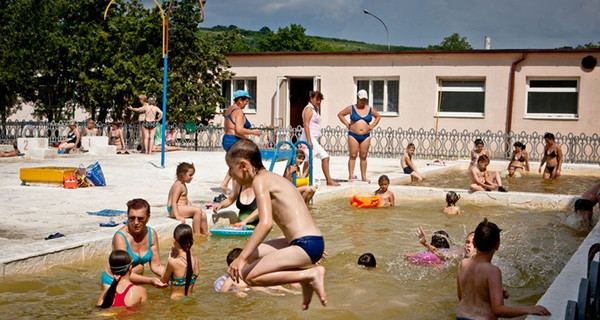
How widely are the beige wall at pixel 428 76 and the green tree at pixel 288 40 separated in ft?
202

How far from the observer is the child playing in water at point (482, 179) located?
1422 centimetres

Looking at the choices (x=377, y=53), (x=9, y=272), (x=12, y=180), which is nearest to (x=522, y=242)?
(x=9, y=272)

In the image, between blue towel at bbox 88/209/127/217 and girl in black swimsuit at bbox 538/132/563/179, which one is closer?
blue towel at bbox 88/209/127/217

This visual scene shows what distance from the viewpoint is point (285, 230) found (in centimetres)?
553

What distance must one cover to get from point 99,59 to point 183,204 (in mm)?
17793

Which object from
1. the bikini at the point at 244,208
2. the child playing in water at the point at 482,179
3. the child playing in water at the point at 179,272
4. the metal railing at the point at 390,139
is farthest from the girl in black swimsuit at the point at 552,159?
the child playing in water at the point at 179,272

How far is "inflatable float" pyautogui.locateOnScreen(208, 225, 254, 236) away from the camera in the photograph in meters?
9.43

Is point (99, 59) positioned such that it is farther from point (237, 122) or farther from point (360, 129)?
point (237, 122)

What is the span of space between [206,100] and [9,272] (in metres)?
21.2

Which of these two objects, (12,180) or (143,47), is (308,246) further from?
(143,47)

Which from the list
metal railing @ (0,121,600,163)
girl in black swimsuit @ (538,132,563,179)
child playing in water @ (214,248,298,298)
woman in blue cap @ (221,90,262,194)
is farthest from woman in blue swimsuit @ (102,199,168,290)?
metal railing @ (0,121,600,163)

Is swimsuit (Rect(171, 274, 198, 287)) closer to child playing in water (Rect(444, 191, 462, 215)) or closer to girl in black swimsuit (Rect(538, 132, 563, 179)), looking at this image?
child playing in water (Rect(444, 191, 462, 215))

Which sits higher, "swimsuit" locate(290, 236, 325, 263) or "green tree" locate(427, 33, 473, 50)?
"green tree" locate(427, 33, 473, 50)

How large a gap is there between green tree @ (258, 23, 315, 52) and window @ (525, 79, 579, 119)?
65506mm
